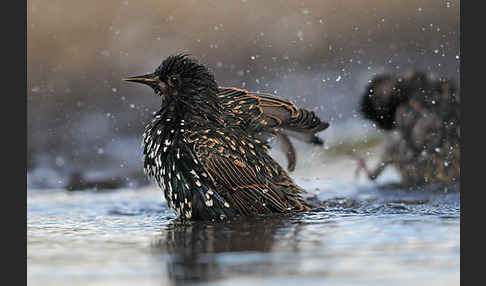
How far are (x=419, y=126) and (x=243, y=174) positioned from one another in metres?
3.50

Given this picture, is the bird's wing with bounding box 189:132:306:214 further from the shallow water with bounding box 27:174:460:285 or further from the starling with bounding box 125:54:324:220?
the shallow water with bounding box 27:174:460:285

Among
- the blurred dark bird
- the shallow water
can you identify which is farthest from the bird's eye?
the blurred dark bird

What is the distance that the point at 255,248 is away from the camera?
11.6ft

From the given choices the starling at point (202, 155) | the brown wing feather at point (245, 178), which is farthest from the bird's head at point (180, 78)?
the brown wing feather at point (245, 178)

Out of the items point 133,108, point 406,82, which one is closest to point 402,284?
point 406,82

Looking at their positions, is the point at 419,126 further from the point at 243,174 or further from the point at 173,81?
the point at 173,81

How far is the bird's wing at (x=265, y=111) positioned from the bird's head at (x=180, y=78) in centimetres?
43

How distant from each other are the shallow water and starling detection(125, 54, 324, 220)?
0.22m

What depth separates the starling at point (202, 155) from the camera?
5055 mm

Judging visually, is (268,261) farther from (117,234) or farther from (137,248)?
(117,234)

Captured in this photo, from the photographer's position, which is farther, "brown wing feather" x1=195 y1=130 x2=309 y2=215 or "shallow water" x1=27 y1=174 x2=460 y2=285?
"brown wing feather" x1=195 y1=130 x2=309 y2=215

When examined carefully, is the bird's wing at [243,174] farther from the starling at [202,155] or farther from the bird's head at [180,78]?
the bird's head at [180,78]

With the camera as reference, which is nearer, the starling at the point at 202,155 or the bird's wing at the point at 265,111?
the starling at the point at 202,155

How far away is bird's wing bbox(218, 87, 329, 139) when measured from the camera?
18.9ft
